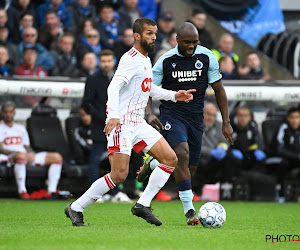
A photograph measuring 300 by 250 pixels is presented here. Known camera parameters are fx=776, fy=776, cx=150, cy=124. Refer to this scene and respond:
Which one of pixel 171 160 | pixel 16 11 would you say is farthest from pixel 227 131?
pixel 16 11

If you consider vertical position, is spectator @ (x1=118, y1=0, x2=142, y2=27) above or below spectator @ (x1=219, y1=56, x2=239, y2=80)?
above

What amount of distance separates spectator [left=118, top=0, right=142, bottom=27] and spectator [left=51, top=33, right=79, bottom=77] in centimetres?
200

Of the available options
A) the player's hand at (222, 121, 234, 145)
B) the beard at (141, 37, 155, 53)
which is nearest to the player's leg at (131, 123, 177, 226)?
the beard at (141, 37, 155, 53)

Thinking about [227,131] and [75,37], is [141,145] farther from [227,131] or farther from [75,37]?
[75,37]

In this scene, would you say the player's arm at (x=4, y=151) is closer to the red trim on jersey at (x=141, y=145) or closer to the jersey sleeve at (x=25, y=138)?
the jersey sleeve at (x=25, y=138)

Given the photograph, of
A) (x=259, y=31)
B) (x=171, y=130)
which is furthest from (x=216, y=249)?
(x=259, y=31)

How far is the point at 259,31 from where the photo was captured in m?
18.0

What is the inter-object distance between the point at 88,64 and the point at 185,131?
18.3ft

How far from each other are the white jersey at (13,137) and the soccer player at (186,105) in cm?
423

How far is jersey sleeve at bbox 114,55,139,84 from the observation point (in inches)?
318

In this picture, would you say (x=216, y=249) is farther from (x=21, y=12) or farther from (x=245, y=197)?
(x=21, y=12)

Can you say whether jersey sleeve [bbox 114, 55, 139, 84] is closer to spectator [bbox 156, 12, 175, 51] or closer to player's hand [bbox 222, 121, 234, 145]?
player's hand [bbox 222, 121, 234, 145]

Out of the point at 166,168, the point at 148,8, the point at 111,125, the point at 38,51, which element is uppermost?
the point at 148,8

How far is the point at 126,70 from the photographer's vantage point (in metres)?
8.12
